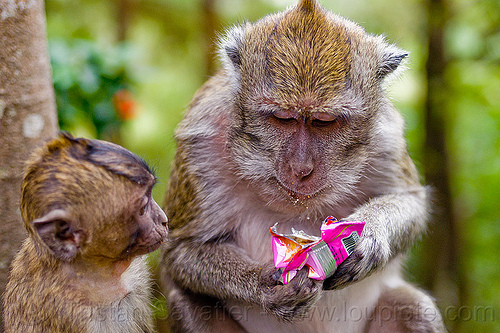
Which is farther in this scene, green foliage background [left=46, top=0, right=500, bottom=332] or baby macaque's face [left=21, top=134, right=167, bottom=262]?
green foliage background [left=46, top=0, right=500, bottom=332]

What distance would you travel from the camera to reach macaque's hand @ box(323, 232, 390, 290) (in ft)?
11.4

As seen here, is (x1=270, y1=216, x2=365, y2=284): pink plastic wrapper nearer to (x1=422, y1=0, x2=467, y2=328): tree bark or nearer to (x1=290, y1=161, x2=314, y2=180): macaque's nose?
(x1=290, y1=161, x2=314, y2=180): macaque's nose

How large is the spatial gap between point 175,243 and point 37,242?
1.19 meters

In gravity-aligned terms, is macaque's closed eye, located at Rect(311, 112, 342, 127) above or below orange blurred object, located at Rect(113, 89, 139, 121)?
above

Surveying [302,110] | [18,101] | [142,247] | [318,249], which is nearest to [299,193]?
[318,249]

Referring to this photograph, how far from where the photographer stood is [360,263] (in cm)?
357

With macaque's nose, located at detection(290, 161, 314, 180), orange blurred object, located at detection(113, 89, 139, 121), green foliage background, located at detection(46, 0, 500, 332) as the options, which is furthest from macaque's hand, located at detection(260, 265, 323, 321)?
orange blurred object, located at detection(113, 89, 139, 121)

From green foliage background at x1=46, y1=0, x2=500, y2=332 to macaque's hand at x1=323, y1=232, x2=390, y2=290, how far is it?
2.52 metres

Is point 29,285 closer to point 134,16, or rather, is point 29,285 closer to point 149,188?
point 149,188

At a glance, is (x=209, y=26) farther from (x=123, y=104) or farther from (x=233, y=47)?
(x=233, y=47)

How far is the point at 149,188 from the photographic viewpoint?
3.28m

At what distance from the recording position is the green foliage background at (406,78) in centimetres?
602

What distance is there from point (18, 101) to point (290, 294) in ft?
→ 7.12

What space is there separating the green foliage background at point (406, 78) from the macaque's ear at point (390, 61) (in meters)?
1.69
